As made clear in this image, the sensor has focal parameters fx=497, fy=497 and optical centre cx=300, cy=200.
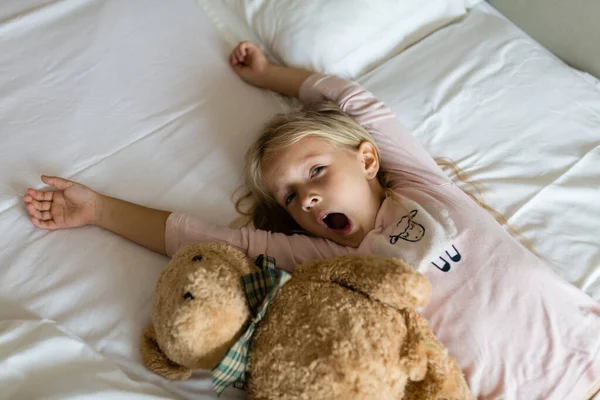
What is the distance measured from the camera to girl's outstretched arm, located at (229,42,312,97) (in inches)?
45.9

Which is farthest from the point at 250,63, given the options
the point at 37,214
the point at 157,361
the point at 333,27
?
the point at 157,361

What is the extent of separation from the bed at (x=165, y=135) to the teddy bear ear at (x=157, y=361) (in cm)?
3

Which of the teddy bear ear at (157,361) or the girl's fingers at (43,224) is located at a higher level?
the girl's fingers at (43,224)

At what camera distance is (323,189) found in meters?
0.89

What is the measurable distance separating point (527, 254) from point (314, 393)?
0.51 meters

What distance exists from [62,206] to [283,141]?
0.44 meters

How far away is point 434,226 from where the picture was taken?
0.85 m

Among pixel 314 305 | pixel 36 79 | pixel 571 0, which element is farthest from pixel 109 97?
pixel 571 0

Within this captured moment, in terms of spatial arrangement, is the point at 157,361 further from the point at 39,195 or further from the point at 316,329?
the point at 39,195

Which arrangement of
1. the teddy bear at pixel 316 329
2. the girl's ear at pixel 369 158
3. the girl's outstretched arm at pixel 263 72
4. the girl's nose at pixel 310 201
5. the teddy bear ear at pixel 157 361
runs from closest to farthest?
the teddy bear at pixel 316 329 < the teddy bear ear at pixel 157 361 < the girl's nose at pixel 310 201 < the girl's ear at pixel 369 158 < the girl's outstretched arm at pixel 263 72

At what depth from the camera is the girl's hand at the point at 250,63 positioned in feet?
3.94

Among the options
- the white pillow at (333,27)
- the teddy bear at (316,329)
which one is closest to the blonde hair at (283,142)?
the white pillow at (333,27)

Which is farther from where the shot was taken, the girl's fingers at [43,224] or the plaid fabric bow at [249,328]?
the girl's fingers at [43,224]

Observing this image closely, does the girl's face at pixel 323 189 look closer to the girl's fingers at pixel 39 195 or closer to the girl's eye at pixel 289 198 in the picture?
the girl's eye at pixel 289 198
